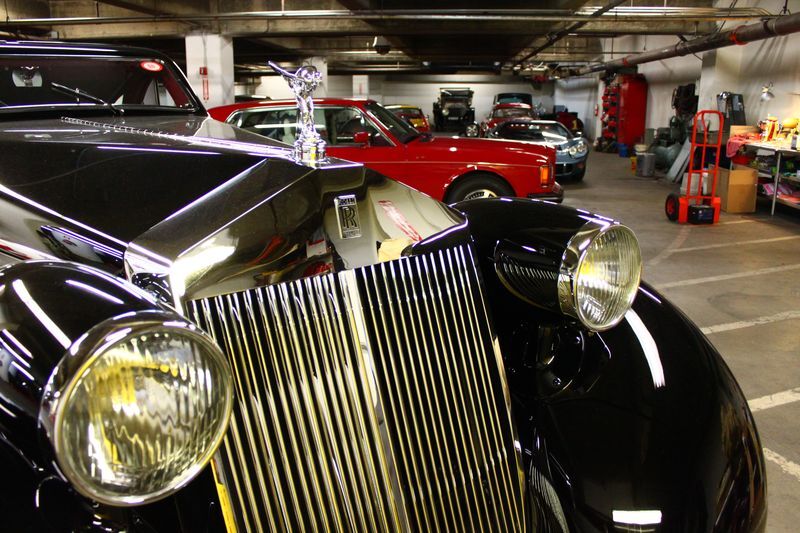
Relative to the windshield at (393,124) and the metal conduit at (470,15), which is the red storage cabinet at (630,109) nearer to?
the metal conduit at (470,15)

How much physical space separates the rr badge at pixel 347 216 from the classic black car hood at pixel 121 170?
0.40 feet

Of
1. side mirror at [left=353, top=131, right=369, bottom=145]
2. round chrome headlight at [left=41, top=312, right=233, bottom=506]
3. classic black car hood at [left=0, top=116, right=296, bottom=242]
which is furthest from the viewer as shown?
side mirror at [left=353, top=131, right=369, bottom=145]

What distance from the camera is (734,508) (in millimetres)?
1389

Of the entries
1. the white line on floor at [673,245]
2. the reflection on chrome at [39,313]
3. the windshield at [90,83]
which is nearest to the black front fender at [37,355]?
the reflection on chrome at [39,313]

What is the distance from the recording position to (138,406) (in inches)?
35.3

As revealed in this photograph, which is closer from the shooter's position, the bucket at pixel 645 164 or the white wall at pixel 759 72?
the white wall at pixel 759 72

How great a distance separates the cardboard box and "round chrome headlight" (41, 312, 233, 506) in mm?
9487

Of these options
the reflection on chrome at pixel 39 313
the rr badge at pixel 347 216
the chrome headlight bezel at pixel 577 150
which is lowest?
the chrome headlight bezel at pixel 577 150

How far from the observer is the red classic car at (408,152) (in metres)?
7.24

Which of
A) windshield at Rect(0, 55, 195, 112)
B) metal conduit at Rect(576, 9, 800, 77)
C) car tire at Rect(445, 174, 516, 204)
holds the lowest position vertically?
car tire at Rect(445, 174, 516, 204)

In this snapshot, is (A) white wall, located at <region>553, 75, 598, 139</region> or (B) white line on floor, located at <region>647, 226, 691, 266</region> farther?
(A) white wall, located at <region>553, 75, 598, 139</region>

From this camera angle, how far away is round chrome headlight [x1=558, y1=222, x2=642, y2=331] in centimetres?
153

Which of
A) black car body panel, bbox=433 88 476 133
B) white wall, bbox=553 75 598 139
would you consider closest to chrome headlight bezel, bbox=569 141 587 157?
white wall, bbox=553 75 598 139

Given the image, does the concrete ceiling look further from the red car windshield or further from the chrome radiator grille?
the chrome radiator grille
